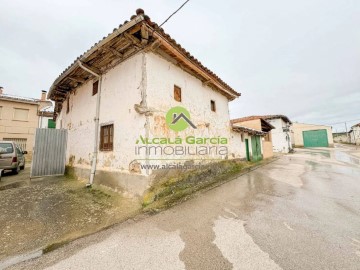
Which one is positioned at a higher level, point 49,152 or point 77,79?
point 77,79

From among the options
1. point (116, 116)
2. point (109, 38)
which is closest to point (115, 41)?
point (109, 38)

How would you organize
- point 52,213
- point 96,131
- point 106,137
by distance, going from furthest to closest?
point 96,131 → point 106,137 → point 52,213

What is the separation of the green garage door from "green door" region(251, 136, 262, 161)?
1054 inches

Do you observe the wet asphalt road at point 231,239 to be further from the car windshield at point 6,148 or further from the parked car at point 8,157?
the car windshield at point 6,148

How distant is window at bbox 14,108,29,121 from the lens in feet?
54.0

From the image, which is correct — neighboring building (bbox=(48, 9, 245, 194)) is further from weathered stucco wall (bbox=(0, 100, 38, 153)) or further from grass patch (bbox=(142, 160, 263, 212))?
weathered stucco wall (bbox=(0, 100, 38, 153))

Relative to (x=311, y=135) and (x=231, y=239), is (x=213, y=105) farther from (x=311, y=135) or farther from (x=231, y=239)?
(x=311, y=135)

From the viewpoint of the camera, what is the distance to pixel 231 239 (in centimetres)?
278

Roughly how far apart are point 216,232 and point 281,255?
103cm

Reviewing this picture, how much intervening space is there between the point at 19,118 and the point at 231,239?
22.0m

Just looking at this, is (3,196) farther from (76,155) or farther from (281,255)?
(281,255)

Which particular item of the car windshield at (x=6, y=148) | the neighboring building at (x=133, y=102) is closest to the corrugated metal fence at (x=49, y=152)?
the neighboring building at (x=133, y=102)

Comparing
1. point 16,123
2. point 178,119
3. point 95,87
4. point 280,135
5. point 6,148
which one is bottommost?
point 6,148

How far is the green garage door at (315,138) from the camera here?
1276 inches
